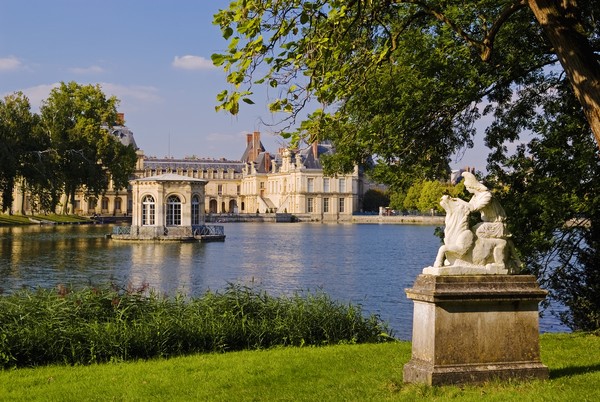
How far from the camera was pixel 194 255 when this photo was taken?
31.1 meters

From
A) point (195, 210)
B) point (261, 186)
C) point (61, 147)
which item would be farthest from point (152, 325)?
point (261, 186)

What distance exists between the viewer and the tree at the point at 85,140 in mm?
48906

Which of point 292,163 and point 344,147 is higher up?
point 292,163

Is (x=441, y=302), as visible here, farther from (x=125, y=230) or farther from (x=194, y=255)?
(x=125, y=230)

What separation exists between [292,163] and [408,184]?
88.0 meters

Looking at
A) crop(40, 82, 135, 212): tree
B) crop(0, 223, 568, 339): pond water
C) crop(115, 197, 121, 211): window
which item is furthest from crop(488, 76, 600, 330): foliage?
crop(115, 197, 121, 211): window


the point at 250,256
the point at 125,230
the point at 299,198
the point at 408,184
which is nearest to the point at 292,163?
the point at 299,198

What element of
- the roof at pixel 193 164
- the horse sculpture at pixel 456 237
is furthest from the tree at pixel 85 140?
the roof at pixel 193 164

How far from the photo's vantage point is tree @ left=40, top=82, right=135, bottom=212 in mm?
48906

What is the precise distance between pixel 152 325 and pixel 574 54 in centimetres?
529

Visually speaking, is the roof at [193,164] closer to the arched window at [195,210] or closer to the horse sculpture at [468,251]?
the arched window at [195,210]

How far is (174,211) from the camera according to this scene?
41125 mm

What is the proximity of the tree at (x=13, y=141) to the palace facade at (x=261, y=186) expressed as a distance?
3181cm

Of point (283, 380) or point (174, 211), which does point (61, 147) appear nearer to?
point (174, 211)
